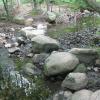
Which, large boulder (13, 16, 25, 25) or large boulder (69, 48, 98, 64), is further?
large boulder (13, 16, 25, 25)

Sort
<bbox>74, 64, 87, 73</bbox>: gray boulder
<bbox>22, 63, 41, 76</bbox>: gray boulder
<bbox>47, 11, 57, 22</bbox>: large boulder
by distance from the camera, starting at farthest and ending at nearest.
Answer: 1. <bbox>47, 11, 57, 22</bbox>: large boulder
2. <bbox>22, 63, 41, 76</bbox>: gray boulder
3. <bbox>74, 64, 87, 73</bbox>: gray boulder

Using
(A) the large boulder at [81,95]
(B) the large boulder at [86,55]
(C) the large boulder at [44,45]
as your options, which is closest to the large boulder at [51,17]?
(C) the large boulder at [44,45]

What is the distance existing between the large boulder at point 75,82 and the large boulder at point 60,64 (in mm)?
496

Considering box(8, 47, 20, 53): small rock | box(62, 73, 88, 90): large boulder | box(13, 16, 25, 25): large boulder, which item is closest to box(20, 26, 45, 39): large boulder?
box(8, 47, 20, 53): small rock

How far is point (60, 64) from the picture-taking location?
19.0 ft

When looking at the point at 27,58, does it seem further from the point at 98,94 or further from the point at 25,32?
the point at 98,94

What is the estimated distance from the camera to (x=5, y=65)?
6723mm

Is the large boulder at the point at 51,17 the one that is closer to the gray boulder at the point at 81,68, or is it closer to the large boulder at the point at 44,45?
the large boulder at the point at 44,45

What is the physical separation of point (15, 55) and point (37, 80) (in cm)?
199

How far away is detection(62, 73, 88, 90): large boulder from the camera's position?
5.18m

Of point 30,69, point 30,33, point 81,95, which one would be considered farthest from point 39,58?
point 30,33

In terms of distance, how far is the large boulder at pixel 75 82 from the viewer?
518cm

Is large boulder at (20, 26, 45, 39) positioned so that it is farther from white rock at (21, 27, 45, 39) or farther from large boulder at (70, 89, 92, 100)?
large boulder at (70, 89, 92, 100)

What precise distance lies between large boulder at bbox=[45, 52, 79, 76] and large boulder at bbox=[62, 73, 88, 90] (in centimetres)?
50
